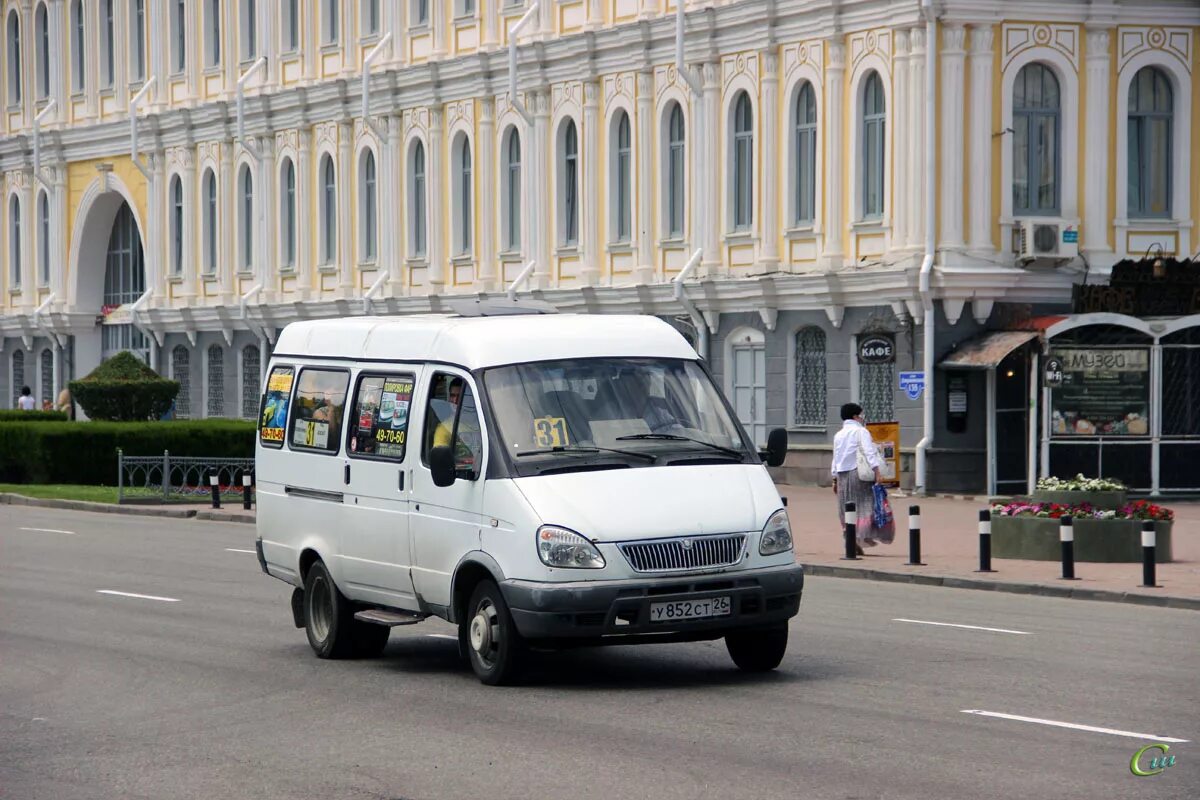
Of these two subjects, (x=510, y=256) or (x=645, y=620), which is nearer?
(x=645, y=620)

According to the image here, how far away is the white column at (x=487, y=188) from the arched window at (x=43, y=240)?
70.3 feet

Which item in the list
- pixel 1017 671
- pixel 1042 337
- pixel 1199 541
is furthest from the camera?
pixel 1042 337

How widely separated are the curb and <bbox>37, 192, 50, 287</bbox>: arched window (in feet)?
151

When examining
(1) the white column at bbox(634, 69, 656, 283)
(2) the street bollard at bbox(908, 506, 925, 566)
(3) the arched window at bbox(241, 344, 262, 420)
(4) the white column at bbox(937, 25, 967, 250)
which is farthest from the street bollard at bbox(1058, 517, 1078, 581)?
(3) the arched window at bbox(241, 344, 262, 420)

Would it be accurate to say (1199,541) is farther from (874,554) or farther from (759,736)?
(759,736)

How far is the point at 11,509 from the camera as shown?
120 feet

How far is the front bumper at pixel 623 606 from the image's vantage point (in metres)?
12.8

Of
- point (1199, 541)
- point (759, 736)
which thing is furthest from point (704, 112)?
point (759, 736)

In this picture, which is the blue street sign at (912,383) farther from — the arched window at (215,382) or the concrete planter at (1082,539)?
the arched window at (215,382)

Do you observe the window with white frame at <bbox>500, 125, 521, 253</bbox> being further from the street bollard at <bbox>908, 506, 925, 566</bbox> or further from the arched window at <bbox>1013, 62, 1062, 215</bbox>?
the street bollard at <bbox>908, 506, 925, 566</bbox>

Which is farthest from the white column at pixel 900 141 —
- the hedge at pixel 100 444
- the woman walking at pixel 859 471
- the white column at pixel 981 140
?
the woman walking at pixel 859 471

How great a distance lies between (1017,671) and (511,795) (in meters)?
5.08

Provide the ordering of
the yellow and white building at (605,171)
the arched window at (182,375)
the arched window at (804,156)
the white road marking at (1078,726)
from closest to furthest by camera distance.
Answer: the white road marking at (1078,726) < the yellow and white building at (605,171) < the arched window at (804,156) < the arched window at (182,375)

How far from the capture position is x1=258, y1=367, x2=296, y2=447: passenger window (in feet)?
52.9
